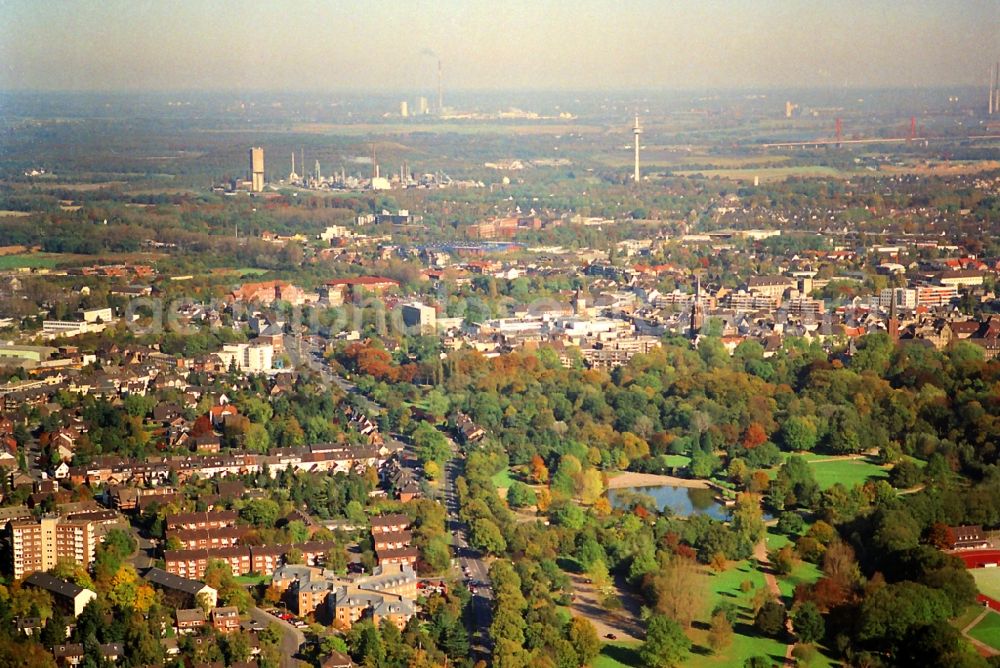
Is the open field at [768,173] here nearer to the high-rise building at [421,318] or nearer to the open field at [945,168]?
the open field at [945,168]

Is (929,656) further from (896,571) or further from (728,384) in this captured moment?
(728,384)

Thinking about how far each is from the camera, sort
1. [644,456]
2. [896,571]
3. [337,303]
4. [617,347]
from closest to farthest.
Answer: [896,571], [644,456], [617,347], [337,303]

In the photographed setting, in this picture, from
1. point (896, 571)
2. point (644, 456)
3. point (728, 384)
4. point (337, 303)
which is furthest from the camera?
point (337, 303)

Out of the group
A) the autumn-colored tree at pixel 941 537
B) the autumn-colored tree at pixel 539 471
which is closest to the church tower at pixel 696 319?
the autumn-colored tree at pixel 539 471

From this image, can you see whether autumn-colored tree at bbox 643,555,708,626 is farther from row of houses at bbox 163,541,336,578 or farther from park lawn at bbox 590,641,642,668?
row of houses at bbox 163,541,336,578

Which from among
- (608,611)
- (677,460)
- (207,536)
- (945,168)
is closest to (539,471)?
(677,460)

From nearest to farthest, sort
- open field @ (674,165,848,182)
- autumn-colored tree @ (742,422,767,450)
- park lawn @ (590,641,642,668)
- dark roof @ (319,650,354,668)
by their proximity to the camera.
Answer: dark roof @ (319,650,354,668) → park lawn @ (590,641,642,668) → autumn-colored tree @ (742,422,767,450) → open field @ (674,165,848,182)

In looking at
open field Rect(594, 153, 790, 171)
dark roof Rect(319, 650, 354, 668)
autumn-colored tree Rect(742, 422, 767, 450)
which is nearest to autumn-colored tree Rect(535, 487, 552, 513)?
autumn-colored tree Rect(742, 422, 767, 450)

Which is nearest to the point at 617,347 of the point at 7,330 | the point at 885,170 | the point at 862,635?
the point at 7,330
